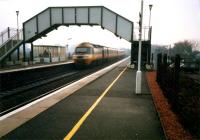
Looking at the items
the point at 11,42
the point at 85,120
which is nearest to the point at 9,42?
the point at 11,42

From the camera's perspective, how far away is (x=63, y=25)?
35.4m

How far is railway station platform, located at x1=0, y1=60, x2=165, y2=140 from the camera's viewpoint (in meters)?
7.54

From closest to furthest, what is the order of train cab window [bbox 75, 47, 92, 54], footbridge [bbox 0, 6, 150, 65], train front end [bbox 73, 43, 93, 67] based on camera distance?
footbridge [bbox 0, 6, 150, 65], train front end [bbox 73, 43, 93, 67], train cab window [bbox 75, 47, 92, 54]

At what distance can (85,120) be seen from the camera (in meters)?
8.93

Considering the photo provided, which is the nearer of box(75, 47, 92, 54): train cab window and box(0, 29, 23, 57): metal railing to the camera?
box(0, 29, 23, 57): metal railing

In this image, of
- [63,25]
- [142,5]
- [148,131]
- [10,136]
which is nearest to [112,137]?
[148,131]

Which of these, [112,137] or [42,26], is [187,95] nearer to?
[112,137]

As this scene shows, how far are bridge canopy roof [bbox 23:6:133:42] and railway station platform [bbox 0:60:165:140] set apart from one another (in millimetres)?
21221

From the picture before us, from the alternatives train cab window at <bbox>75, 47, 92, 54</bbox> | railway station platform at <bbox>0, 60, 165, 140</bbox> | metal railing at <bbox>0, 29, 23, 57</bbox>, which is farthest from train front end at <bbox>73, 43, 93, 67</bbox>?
railway station platform at <bbox>0, 60, 165, 140</bbox>

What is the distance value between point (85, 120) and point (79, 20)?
2649 centimetres

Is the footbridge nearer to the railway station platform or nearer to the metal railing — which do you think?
the metal railing

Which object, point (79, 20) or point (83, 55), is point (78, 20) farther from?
point (83, 55)

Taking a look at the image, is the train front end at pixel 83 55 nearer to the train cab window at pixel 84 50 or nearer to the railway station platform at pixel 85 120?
the train cab window at pixel 84 50

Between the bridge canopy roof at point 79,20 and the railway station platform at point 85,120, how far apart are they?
69.6ft
